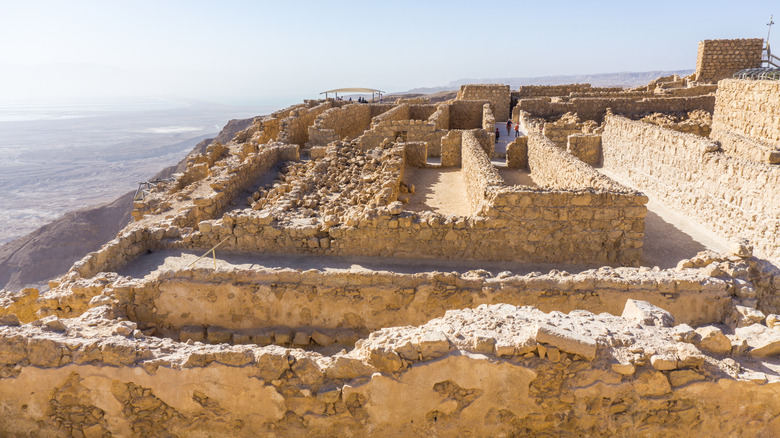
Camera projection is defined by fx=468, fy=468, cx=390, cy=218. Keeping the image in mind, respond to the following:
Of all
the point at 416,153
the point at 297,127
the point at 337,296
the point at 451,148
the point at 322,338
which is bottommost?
the point at 322,338

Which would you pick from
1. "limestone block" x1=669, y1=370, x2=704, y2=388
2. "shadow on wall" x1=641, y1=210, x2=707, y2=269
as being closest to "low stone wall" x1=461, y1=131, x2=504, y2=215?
"shadow on wall" x1=641, y1=210, x2=707, y2=269

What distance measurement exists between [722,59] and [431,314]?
27.7 m

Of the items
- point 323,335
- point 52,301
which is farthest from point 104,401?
point 52,301

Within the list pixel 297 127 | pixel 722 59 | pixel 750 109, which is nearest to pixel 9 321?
pixel 297 127

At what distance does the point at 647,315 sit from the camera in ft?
14.1

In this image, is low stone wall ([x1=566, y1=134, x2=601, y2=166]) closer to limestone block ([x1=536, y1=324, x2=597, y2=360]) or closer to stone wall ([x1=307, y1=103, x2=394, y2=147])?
stone wall ([x1=307, y1=103, x2=394, y2=147])

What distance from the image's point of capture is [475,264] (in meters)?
7.34

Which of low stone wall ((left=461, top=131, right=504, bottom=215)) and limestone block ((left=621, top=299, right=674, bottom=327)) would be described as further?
low stone wall ((left=461, top=131, right=504, bottom=215))

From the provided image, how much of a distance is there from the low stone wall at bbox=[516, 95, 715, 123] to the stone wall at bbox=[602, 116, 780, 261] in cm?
657

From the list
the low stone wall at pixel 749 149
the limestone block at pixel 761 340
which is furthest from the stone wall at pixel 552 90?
the limestone block at pixel 761 340

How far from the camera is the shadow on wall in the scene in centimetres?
793

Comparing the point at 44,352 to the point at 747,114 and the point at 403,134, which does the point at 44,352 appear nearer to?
the point at 403,134

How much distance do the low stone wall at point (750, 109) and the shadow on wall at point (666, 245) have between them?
5.56 meters

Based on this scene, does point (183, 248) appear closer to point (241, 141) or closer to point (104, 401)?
point (104, 401)
